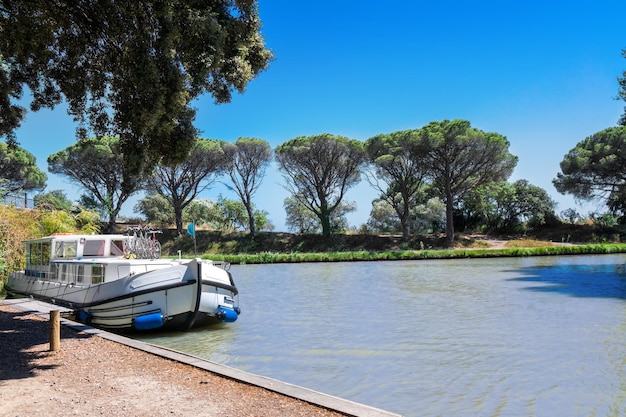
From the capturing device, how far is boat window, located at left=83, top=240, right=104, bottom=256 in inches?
575

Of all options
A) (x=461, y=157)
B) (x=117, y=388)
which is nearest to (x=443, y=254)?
(x=461, y=157)

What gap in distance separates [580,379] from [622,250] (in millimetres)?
34349

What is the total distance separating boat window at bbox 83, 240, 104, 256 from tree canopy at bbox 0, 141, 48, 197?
42.1 metres

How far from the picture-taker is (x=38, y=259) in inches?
632

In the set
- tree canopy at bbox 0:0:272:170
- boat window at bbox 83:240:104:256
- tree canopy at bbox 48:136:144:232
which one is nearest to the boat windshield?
boat window at bbox 83:240:104:256


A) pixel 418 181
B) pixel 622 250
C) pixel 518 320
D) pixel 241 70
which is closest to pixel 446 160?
pixel 418 181

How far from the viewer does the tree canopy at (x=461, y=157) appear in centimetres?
4262

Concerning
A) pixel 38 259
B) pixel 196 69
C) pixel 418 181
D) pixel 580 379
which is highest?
pixel 418 181

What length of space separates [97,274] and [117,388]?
769 centimetres

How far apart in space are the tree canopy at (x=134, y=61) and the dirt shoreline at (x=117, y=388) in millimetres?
3732

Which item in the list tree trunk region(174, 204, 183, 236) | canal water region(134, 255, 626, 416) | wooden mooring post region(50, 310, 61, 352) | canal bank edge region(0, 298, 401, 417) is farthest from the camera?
tree trunk region(174, 204, 183, 236)

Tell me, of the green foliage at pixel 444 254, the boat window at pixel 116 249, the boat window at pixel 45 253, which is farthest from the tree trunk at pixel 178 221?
the boat window at pixel 116 249

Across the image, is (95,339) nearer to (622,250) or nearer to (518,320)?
(518,320)

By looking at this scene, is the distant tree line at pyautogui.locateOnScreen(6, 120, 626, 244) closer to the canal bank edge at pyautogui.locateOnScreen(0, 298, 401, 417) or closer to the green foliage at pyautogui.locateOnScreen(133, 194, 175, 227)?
the green foliage at pyautogui.locateOnScreen(133, 194, 175, 227)
